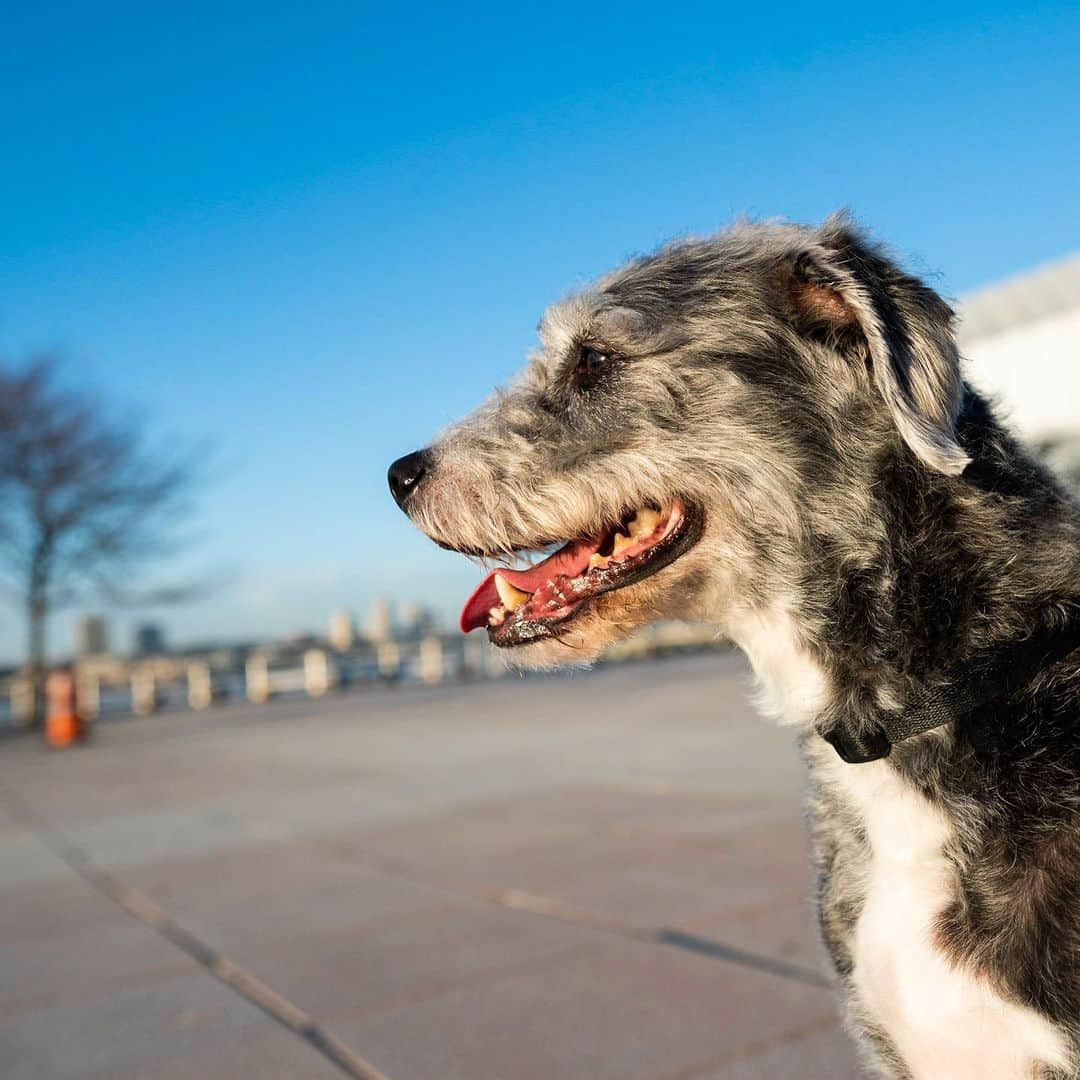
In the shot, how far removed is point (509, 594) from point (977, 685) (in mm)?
1189

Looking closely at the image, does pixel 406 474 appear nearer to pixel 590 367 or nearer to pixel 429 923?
pixel 590 367

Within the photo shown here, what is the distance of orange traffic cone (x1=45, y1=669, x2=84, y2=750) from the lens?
1797 cm

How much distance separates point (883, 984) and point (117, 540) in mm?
24048

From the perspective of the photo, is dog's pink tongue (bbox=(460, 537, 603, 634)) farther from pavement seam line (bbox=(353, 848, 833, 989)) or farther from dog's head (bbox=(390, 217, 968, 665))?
pavement seam line (bbox=(353, 848, 833, 989))

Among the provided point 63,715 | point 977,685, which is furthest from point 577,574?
point 63,715

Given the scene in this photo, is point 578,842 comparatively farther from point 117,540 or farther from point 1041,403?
point 117,540

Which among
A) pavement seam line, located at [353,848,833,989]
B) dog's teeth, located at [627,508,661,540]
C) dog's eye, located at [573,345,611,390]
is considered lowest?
pavement seam line, located at [353,848,833,989]

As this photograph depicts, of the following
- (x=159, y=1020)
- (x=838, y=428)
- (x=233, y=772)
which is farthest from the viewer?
(x=233, y=772)

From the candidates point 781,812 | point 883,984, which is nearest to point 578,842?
point 781,812

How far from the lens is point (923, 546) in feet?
8.02

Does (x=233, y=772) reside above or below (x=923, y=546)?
below

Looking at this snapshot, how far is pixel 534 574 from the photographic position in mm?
3002

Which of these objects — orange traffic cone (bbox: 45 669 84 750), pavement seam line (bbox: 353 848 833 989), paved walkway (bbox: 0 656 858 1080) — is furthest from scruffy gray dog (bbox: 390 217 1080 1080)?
orange traffic cone (bbox: 45 669 84 750)

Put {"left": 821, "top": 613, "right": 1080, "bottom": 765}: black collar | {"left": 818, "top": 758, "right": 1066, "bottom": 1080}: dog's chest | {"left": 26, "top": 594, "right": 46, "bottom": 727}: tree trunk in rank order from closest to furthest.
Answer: {"left": 818, "top": 758, "right": 1066, "bottom": 1080}: dog's chest, {"left": 821, "top": 613, "right": 1080, "bottom": 765}: black collar, {"left": 26, "top": 594, "right": 46, "bottom": 727}: tree trunk
